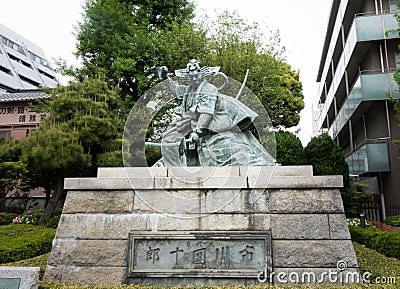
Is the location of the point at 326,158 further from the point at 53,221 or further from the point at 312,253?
the point at 53,221

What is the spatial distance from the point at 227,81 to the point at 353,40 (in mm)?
11727

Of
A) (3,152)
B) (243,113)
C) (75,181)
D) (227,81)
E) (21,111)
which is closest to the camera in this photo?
(75,181)

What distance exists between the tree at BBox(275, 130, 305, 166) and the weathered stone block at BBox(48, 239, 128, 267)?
26.9 ft

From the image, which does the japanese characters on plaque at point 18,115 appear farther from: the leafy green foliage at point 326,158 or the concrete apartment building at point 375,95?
the concrete apartment building at point 375,95

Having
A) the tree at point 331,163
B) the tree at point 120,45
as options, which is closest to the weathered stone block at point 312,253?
the tree at point 331,163

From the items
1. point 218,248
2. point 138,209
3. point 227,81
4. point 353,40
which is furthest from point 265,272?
point 353,40

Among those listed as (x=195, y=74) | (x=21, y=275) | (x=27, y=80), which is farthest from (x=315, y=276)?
(x=27, y=80)

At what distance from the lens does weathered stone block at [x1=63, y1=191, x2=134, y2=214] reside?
5418 millimetres

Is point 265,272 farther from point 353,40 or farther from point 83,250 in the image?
point 353,40

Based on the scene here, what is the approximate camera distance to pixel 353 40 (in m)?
16.0

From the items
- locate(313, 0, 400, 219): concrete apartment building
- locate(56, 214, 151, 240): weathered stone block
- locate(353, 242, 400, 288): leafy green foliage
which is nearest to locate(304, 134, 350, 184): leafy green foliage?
locate(313, 0, 400, 219): concrete apartment building

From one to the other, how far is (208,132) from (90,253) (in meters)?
2.77

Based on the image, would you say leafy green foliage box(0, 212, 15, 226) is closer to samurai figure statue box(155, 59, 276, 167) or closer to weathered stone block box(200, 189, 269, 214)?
samurai figure statue box(155, 59, 276, 167)

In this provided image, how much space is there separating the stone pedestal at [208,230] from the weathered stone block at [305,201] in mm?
15
